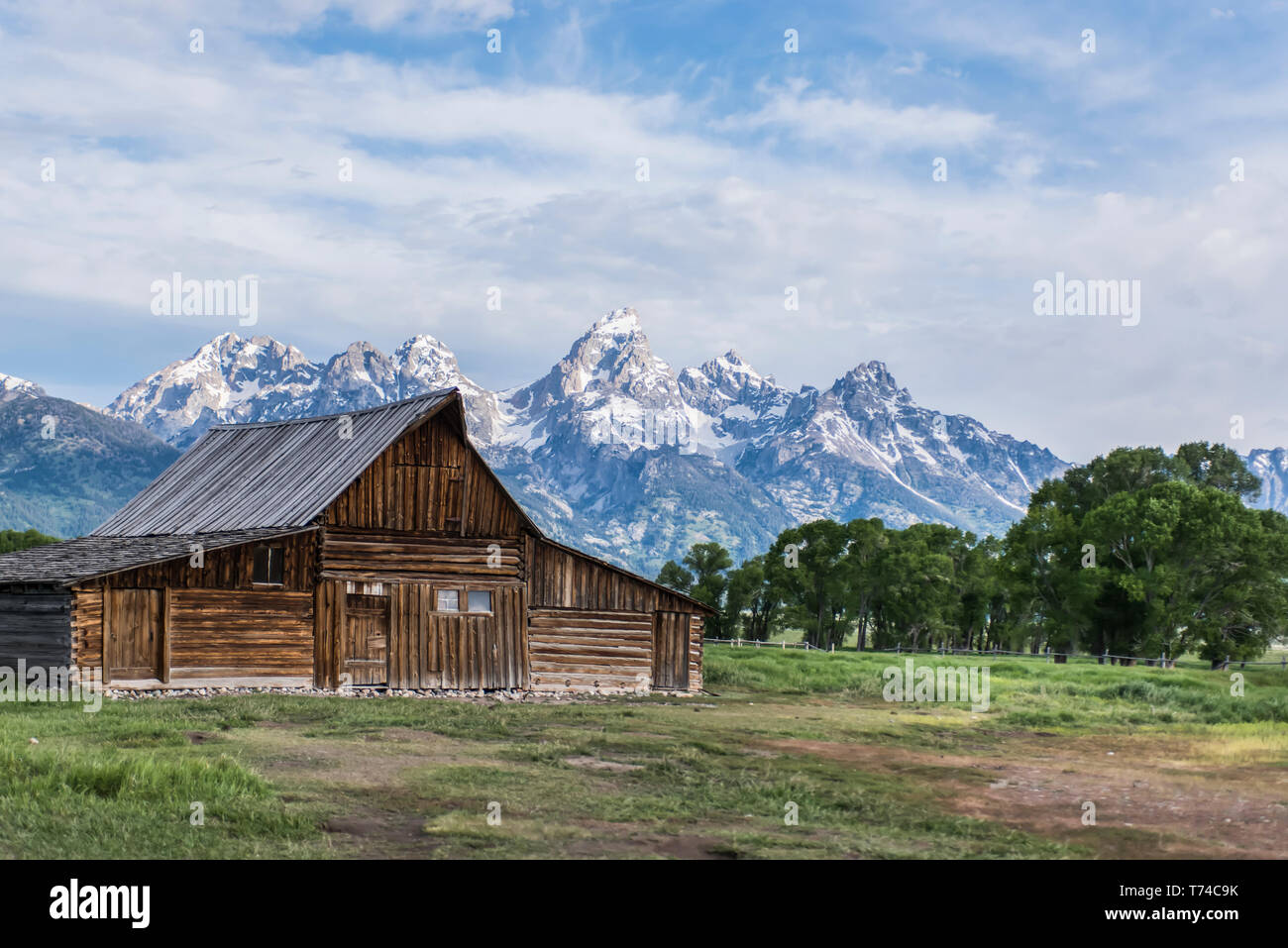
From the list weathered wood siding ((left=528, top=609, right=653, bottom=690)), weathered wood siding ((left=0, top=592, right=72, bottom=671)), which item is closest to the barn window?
weathered wood siding ((left=0, top=592, right=72, bottom=671))

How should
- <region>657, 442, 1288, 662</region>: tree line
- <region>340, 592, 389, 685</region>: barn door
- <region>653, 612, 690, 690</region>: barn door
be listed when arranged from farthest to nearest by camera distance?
<region>657, 442, 1288, 662</region>: tree line
<region>653, 612, 690, 690</region>: barn door
<region>340, 592, 389, 685</region>: barn door

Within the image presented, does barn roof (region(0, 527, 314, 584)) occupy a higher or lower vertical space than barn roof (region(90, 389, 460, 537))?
lower

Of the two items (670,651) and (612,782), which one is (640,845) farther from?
(670,651)

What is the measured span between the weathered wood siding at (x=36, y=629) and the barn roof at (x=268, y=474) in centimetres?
618

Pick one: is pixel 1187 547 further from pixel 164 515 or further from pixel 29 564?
pixel 29 564

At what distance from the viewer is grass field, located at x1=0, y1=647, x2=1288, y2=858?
13.6 metres

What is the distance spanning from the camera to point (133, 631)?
31.2 m

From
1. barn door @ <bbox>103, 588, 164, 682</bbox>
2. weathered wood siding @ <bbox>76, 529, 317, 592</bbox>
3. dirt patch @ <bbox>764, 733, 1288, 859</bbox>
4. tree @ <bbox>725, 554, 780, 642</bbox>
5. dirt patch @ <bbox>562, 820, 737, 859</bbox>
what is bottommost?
tree @ <bbox>725, 554, 780, 642</bbox>

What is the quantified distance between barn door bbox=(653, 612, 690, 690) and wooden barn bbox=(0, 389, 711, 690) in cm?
5

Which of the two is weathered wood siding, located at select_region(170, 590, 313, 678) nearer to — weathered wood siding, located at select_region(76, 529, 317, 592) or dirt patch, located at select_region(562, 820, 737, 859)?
weathered wood siding, located at select_region(76, 529, 317, 592)

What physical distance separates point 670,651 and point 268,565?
44.3ft
